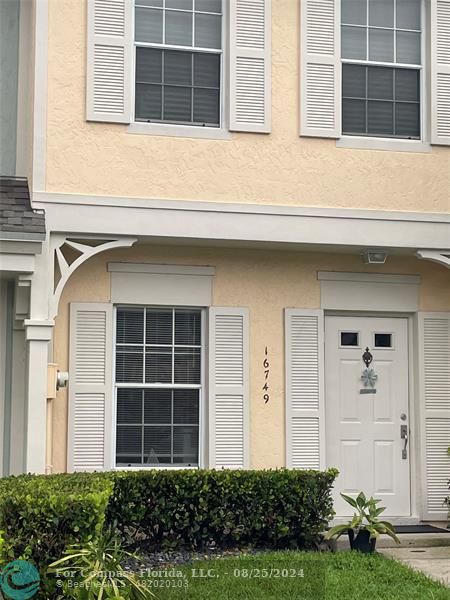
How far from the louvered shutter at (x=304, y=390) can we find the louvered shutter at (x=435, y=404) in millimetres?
1167

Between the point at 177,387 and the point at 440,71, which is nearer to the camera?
the point at 177,387

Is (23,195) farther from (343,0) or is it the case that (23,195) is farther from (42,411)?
(343,0)

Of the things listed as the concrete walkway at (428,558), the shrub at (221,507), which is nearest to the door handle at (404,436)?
the concrete walkway at (428,558)

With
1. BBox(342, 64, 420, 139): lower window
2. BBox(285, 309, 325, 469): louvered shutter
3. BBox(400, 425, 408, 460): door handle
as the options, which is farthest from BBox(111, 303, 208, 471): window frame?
BBox(342, 64, 420, 139): lower window

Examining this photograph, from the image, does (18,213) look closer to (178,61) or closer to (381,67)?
(178,61)

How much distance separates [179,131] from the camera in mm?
9969

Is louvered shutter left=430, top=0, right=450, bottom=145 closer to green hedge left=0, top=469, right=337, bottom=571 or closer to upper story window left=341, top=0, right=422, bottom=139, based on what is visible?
upper story window left=341, top=0, right=422, bottom=139

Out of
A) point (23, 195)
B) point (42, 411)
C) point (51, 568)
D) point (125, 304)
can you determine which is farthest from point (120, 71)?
point (51, 568)

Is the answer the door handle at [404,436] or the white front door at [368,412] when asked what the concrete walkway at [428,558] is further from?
the door handle at [404,436]

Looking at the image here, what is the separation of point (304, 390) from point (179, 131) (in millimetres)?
2989

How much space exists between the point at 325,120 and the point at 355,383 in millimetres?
2825

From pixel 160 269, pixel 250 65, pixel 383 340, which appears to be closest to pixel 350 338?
pixel 383 340

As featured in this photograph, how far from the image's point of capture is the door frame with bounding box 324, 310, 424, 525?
10766 millimetres

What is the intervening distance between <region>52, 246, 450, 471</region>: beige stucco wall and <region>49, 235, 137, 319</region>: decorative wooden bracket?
1.19 ft
